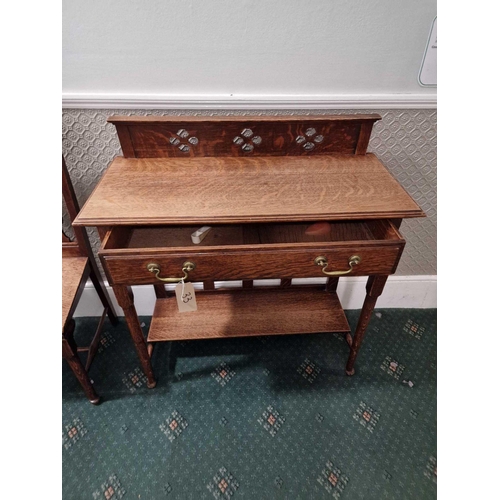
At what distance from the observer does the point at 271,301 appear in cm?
151

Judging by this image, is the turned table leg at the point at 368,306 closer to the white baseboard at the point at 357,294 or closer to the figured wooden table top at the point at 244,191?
the figured wooden table top at the point at 244,191

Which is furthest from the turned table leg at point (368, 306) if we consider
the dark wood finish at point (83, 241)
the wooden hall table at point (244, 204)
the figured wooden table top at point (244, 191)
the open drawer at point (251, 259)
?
the dark wood finish at point (83, 241)

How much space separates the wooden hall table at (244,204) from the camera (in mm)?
893

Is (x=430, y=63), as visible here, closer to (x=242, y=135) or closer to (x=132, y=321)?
(x=242, y=135)

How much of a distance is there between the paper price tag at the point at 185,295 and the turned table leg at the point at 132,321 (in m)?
0.18

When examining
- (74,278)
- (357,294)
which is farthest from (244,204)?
(357,294)

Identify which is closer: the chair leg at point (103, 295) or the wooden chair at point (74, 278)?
the wooden chair at point (74, 278)

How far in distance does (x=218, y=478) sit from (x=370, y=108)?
155 cm

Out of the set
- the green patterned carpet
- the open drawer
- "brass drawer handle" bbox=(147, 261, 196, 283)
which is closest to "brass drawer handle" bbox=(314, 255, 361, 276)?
the open drawer

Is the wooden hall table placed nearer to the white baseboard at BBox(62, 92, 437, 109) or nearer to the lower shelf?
the lower shelf

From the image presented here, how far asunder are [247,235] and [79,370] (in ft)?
2.80

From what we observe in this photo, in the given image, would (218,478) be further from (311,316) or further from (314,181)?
(314,181)

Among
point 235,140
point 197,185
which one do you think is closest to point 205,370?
point 197,185

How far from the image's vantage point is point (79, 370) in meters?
1.20
